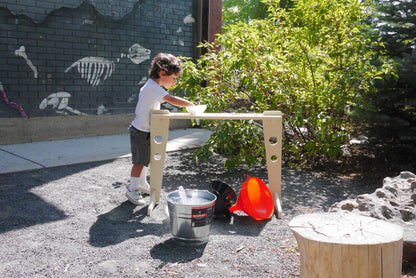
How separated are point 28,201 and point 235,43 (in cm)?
313

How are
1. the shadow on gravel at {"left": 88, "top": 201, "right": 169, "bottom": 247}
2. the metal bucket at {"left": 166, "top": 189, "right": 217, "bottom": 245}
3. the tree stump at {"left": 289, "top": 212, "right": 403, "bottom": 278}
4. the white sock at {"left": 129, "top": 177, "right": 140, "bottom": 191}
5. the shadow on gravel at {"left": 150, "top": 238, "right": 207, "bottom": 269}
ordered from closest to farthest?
the tree stump at {"left": 289, "top": 212, "right": 403, "bottom": 278}, the shadow on gravel at {"left": 150, "top": 238, "right": 207, "bottom": 269}, the metal bucket at {"left": 166, "top": 189, "right": 217, "bottom": 245}, the shadow on gravel at {"left": 88, "top": 201, "right": 169, "bottom": 247}, the white sock at {"left": 129, "top": 177, "right": 140, "bottom": 191}

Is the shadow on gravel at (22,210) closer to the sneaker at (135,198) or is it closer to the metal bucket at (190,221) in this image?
the sneaker at (135,198)

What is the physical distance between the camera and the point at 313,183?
5.05m

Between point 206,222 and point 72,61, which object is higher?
point 72,61

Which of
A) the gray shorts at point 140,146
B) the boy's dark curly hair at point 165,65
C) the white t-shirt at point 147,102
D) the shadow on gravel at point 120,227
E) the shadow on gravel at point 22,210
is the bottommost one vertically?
the shadow on gravel at point 120,227

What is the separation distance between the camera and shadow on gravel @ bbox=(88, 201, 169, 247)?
3.16 m

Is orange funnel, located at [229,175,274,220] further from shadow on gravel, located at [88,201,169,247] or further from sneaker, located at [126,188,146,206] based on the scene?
sneaker, located at [126,188,146,206]

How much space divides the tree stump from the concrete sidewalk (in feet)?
13.9

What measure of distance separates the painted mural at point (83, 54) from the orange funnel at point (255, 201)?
4.62 m

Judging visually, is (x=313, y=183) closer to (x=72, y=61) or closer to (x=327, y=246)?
(x=327, y=246)

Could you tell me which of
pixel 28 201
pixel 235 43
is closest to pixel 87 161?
pixel 28 201

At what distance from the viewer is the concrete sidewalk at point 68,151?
545cm

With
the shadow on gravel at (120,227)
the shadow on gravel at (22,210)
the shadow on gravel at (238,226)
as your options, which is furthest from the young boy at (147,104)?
the shadow on gravel at (238,226)

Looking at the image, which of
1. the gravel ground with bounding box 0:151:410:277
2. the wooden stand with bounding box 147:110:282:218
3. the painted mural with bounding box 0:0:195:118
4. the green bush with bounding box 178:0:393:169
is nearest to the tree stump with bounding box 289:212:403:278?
the gravel ground with bounding box 0:151:410:277
